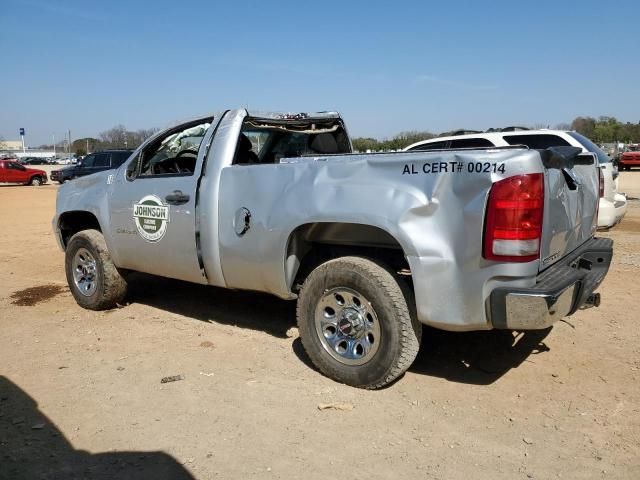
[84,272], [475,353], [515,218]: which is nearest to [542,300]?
[515,218]

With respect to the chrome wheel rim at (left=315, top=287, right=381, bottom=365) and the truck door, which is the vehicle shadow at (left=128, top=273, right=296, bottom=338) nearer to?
the truck door

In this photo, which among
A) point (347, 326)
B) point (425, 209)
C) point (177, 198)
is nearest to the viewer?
point (425, 209)

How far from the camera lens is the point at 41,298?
6.57 meters

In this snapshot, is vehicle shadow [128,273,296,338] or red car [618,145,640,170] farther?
red car [618,145,640,170]

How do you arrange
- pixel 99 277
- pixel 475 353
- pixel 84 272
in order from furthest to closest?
pixel 84 272, pixel 99 277, pixel 475 353

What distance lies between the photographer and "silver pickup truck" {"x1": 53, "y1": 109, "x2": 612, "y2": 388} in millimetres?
3234

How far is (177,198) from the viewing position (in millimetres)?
4781

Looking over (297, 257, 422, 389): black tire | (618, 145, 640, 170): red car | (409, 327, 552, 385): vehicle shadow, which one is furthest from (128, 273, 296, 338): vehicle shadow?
(618, 145, 640, 170): red car

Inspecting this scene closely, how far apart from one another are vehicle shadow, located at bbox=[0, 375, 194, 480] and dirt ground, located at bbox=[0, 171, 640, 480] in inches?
0.4

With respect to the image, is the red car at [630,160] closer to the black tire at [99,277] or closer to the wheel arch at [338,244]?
the wheel arch at [338,244]

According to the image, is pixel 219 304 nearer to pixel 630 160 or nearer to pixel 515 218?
pixel 515 218

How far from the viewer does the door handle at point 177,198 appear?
187 inches

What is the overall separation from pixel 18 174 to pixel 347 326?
3394 cm

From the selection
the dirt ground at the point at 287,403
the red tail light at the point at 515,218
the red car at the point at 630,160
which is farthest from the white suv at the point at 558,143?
the red car at the point at 630,160
